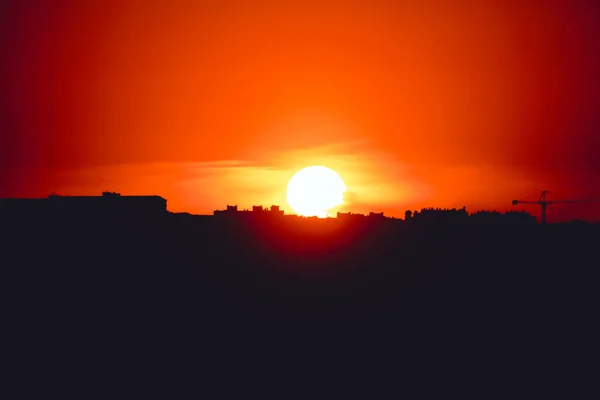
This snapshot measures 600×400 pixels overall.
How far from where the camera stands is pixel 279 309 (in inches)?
3487

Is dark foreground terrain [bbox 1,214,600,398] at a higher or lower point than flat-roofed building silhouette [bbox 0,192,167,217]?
lower

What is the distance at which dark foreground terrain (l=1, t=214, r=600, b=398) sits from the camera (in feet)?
220

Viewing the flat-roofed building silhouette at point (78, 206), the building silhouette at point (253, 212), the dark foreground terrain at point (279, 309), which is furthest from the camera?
the building silhouette at point (253, 212)

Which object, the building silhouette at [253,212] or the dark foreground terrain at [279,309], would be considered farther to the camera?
the building silhouette at [253,212]

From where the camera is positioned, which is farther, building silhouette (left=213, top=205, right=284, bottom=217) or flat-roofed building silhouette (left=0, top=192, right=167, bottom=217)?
building silhouette (left=213, top=205, right=284, bottom=217)

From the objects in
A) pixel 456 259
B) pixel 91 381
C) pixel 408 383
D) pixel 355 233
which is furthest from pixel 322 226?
pixel 91 381

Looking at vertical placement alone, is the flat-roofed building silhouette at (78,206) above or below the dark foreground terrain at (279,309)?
above

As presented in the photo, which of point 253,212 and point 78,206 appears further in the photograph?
point 253,212

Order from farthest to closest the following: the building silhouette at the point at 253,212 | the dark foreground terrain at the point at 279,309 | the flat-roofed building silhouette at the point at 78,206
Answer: the building silhouette at the point at 253,212 → the flat-roofed building silhouette at the point at 78,206 → the dark foreground terrain at the point at 279,309

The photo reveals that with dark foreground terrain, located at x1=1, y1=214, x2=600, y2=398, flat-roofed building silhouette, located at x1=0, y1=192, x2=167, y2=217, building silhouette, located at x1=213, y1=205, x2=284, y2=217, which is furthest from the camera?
building silhouette, located at x1=213, y1=205, x2=284, y2=217

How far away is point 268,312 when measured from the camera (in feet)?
286

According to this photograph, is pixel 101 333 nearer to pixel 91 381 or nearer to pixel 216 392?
pixel 91 381

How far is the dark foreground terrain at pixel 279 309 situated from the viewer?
6719cm

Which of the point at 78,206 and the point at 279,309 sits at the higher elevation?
the point at 78,206
